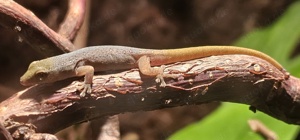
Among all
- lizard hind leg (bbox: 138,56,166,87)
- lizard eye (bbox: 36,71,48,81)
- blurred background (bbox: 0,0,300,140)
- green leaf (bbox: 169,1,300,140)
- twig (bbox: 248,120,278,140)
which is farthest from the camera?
blurred background (bbox: 0,0,300,140)

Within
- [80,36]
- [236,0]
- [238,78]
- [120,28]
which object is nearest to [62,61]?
[238,78]

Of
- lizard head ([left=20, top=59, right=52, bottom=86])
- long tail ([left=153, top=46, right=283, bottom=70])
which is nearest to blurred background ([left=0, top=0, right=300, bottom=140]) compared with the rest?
long tail ([left=153, top=46, right=283, bottom=70])

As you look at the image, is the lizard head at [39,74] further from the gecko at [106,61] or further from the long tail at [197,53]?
the long tail at [197,53]

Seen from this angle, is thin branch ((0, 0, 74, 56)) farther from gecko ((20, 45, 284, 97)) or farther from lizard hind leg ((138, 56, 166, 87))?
lizard hind leg ((138, 56, 166, 87))

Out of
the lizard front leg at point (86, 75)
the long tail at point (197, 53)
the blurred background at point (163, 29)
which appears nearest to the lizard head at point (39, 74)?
the lizard front leg at point (86, 75)

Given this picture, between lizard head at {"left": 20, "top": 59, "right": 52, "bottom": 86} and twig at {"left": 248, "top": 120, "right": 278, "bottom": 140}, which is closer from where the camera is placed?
lizard head at {"left": 20, "top": 59, "right": 52, "bottom": 86}

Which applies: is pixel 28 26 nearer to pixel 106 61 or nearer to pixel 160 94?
pixel 106 61

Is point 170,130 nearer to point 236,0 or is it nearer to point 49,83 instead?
point 236,0
